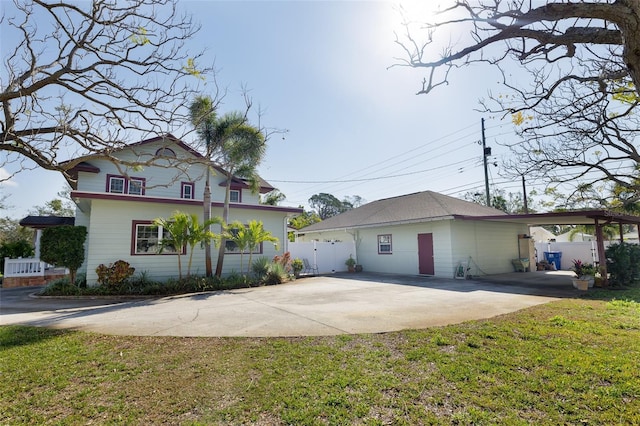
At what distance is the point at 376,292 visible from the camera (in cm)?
1056

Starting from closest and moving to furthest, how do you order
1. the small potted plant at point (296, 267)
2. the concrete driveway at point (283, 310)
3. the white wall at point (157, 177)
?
the concrete driveway at point (283, 310)
the white wall at point (157, 177)
the small potted plant at point (296, 267)

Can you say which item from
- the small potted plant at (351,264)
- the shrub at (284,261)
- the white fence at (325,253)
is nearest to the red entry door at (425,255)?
the small potted plant at (351,264)

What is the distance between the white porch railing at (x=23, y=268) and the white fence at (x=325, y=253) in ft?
38.4

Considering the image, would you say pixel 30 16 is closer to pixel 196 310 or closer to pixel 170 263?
pixel 196 310

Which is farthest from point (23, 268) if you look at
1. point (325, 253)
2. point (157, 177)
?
point (325, 253)

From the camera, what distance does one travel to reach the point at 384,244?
17984 mm

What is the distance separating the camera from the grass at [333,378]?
3.04 m

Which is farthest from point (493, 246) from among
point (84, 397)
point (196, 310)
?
point (84, 397)

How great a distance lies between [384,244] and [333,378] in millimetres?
14711

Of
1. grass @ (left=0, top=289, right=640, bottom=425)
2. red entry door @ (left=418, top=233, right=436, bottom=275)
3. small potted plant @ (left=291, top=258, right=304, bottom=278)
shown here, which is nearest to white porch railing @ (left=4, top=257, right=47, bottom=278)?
small potted plant @ (left=291, top=258, right=304, bottom=278)

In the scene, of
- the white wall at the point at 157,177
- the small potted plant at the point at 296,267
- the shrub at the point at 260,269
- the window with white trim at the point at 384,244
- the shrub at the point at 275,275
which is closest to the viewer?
the shrub at the point at 275,275

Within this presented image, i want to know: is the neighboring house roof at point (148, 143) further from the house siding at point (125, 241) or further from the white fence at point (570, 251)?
the white fence at point (570, 251)

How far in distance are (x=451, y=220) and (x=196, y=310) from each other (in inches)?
446

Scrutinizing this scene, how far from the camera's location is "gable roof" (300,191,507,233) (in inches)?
611
